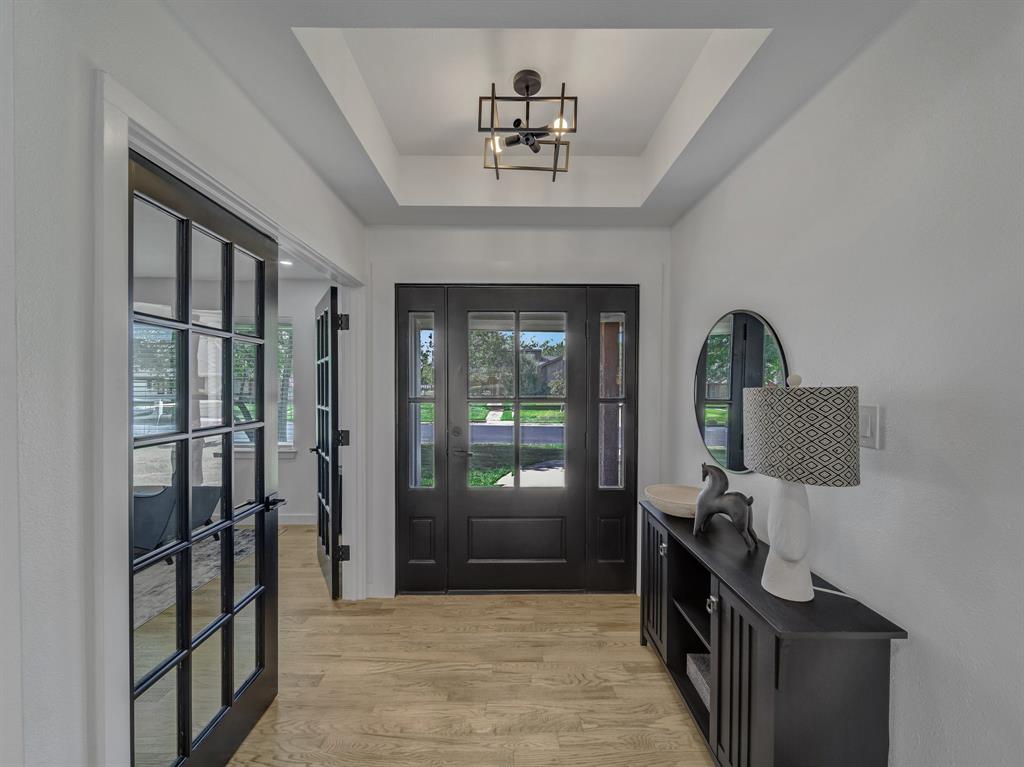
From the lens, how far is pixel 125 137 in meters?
1.17

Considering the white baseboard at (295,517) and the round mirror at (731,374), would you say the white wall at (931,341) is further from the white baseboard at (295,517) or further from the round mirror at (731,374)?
the white baseboard at (295,517)

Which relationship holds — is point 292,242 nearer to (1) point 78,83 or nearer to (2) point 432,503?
(1) point 78,83

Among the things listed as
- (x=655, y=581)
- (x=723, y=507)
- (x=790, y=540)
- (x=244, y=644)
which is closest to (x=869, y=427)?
(x=790, y=540)

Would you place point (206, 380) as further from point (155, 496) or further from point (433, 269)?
point (433, 269)

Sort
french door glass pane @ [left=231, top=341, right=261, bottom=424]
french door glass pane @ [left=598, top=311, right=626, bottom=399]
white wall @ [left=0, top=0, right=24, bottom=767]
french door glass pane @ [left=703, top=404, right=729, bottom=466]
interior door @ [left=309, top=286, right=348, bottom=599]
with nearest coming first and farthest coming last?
1. white wall @ [left=0, top=0, right=24, bottom=767]
2. french door glass pane @ [left=231, top=341, right=261, bottom=424]
3. french door glass pane @ [left=703, top=404, right=729, bottom=466]
4. interior door @ [left=309, top=286, right=348, bottom=599]
5. french door glass pane @ [left=598, top=311, right=626, bottom=399]

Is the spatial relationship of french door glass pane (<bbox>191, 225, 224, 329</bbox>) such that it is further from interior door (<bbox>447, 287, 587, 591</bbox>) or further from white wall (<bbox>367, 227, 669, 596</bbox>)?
interior door (<bbox>447, 287, 587, 591</bbox>)

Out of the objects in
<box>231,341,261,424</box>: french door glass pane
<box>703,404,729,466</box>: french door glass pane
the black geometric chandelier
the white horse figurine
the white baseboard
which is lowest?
the white baseboard

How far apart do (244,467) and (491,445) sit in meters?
1.60

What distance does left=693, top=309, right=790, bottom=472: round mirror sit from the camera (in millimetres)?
2025

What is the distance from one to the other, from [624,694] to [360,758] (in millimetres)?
1125

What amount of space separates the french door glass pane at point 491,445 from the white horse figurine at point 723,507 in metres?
1.39

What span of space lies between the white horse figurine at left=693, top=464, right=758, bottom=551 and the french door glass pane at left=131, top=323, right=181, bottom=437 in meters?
1.90

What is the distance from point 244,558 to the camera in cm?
191

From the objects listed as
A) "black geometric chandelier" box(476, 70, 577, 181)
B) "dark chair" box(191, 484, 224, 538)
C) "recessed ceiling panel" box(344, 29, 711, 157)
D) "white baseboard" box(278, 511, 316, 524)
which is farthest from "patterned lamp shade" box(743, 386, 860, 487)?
"white baseboard" box(278, 511, 316, 524)
